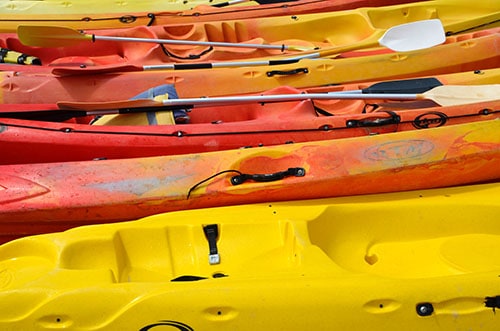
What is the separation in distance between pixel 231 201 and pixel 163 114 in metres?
0.70

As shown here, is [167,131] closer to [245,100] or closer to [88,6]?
[245,100]

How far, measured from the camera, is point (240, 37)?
3.59 metres

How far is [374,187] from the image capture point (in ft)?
6.37

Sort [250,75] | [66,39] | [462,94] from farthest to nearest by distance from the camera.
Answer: [66,39]
[250,75]
[462,94]

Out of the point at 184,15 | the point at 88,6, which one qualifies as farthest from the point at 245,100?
the point at 88,6

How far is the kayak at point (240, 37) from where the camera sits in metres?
3.24

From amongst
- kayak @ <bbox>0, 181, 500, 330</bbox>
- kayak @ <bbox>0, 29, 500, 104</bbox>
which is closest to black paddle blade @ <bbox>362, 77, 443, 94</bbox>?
kayak @ <bbox>0, 29, 500, 104</bbox>

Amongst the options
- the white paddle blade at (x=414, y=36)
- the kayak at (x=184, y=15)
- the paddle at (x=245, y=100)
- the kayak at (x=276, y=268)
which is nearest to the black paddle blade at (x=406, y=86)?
the paddle at (x=245, y=100)

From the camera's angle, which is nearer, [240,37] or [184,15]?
[240,37]

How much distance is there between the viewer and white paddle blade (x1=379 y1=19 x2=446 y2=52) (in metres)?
3.05

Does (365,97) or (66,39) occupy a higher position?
(66,39)

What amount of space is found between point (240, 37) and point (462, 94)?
5.30 ft

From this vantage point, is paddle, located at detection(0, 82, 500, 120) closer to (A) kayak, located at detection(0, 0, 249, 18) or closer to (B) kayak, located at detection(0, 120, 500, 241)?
(B) kayak, located at detection(0, 120, 500, 241)

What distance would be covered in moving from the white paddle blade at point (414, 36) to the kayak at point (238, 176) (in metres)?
1.16
